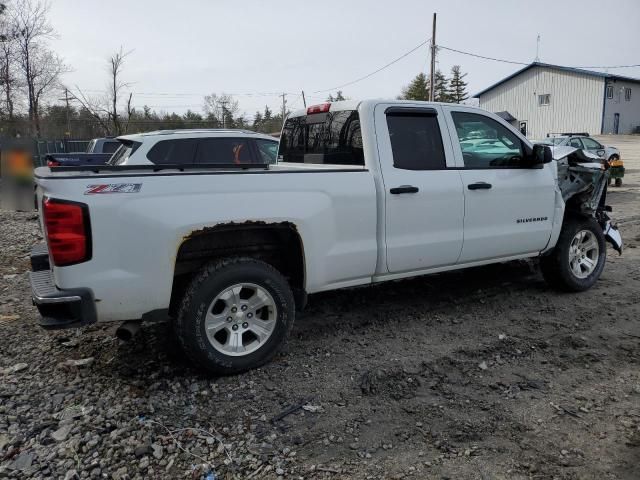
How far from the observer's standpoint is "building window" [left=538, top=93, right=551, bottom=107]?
45875mm

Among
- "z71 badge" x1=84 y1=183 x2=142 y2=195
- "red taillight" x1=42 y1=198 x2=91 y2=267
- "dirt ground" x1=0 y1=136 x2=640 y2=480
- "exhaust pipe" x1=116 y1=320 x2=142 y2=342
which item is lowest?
"dirt ground" x1=0 y1=136 x2=640 y2=480

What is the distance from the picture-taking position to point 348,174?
4062 mm

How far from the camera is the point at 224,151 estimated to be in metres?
7.92

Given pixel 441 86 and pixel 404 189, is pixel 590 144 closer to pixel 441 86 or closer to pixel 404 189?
pixel 404 189

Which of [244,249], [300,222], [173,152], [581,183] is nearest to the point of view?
[300,222]

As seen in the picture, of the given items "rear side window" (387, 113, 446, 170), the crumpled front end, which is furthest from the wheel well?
the crumpled front end

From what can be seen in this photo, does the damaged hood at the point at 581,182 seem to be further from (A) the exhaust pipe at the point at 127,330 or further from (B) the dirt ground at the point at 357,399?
(A) the exhaust pipe at the point at 127,330

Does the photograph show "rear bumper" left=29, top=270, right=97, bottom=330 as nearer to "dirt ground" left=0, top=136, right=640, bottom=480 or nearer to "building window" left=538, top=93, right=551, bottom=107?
"dirt ground" left=0, top=136, right=640, bottom=480

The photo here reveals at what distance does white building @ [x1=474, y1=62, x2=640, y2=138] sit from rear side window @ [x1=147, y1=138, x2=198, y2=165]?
3935 centimetres

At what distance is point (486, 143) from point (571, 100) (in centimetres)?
4559

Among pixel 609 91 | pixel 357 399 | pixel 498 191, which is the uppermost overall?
pixel 609 91

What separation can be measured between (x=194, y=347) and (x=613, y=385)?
2.94 meters

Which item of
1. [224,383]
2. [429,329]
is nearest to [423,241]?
[429,329]

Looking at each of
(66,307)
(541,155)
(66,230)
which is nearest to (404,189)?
(541,155)
